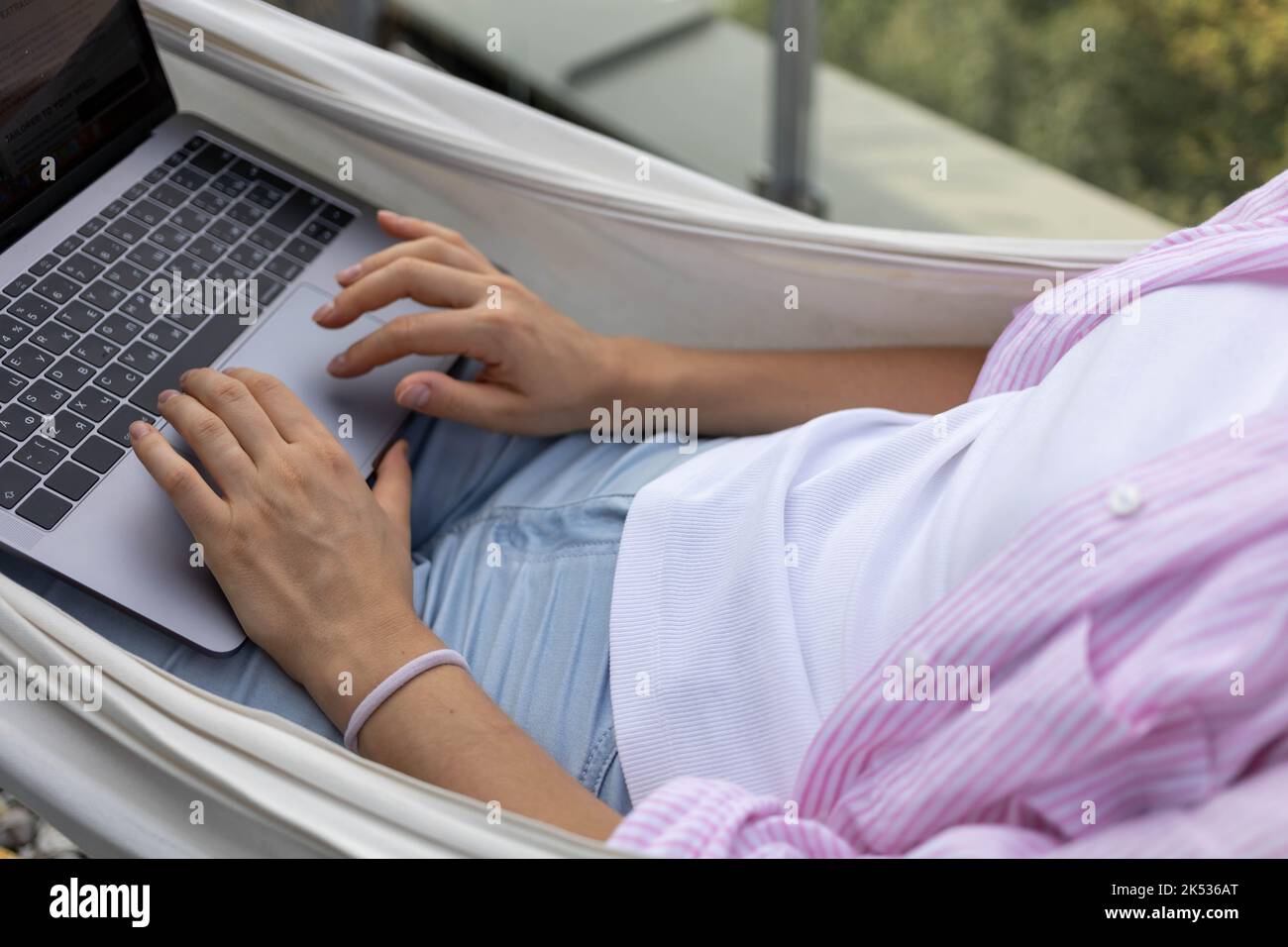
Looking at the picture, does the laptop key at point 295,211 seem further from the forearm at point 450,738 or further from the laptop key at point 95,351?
the forearm at point 450,738

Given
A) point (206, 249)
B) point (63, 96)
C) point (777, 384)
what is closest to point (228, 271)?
point (206, 249)

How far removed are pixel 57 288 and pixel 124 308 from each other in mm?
33

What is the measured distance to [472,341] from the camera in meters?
0.64

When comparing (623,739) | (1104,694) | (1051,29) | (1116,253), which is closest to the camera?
(1104,694)

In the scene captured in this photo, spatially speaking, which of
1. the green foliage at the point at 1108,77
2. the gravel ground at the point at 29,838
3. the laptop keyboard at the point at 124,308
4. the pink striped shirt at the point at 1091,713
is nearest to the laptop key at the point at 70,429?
the laptop keyboard at the point at 124,308

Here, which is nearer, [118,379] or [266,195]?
[118,379]

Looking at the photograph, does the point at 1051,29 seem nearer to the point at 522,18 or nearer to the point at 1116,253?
the point at 522,18

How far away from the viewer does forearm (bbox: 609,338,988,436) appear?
0.70 m

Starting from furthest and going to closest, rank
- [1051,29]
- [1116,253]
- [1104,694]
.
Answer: [1051,29] → [1116,253] → [1104,694]

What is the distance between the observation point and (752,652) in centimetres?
52

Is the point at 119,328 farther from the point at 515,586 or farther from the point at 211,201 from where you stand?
the point at 515,586

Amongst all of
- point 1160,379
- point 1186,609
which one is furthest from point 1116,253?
point 1186,609

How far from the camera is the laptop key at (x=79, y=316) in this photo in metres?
0.58
